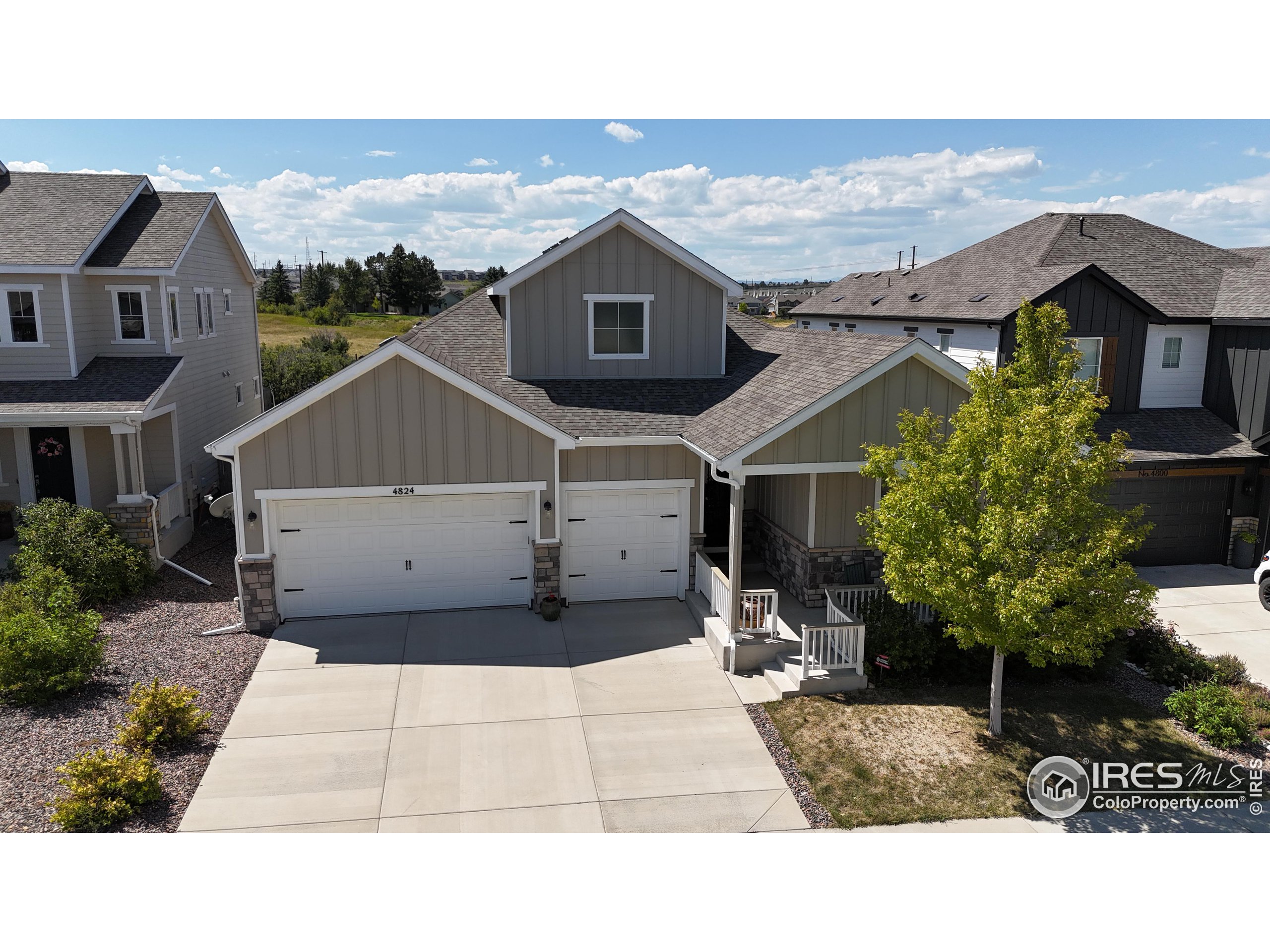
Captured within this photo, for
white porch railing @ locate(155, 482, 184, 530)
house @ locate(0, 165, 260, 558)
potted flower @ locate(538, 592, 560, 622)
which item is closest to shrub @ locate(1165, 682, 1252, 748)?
potted flower @ locate(538, 592, 560, 622)

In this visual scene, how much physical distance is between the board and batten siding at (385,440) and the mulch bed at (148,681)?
5.79 feet

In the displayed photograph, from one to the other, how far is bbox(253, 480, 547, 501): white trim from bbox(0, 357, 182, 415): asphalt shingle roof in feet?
16.5

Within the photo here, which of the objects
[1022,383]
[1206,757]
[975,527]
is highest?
[1022,383]

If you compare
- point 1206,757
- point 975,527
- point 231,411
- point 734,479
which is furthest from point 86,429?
point 1206,757

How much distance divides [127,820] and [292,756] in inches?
66.8

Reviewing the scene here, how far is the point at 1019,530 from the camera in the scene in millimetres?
8406

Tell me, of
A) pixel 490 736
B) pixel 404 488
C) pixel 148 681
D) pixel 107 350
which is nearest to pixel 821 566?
pixel 490 736

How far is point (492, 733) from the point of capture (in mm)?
9859

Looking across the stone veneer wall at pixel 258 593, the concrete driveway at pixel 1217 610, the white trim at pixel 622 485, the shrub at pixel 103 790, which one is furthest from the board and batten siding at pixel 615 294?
the shrub at pixel 103 790

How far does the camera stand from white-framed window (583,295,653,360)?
15.5 metres

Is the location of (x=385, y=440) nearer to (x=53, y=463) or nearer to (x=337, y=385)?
(x=337, y=385)

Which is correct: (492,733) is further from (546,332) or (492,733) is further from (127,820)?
(546,332)

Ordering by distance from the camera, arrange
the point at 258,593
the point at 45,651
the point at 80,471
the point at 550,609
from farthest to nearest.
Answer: the point at 80,471 < the point at 550,609 < the point at 258,593 < the point at 45,651

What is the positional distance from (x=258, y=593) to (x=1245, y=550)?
17946mm
